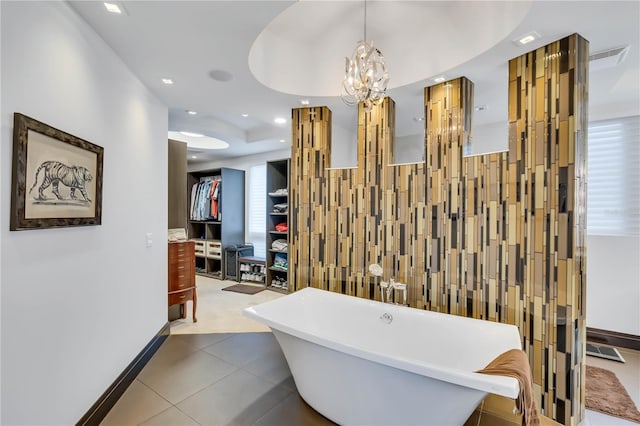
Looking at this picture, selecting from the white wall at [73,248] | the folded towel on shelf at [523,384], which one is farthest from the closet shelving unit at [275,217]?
the folded towel on shelf at [523,384]

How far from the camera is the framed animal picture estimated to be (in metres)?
1.33

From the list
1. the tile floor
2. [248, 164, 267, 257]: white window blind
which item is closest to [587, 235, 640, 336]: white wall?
the tile floor

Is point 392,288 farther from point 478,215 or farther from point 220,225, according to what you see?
Answer: point 220,225

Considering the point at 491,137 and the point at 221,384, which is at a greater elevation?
the point at 491,137

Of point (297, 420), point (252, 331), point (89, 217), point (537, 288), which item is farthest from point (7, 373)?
point (537, 288)

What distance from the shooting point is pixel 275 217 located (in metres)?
5.27

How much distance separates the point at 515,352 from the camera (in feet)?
5.39

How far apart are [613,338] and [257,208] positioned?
225 inches

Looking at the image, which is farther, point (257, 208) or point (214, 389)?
point (257, 208)

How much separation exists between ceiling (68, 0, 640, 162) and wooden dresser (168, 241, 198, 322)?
1709mm

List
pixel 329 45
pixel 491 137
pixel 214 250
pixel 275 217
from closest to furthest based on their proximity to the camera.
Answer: pixel 329 45
pixel 491 137
pixel 275 217
pixel 214 250

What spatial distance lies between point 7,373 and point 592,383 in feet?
13.3

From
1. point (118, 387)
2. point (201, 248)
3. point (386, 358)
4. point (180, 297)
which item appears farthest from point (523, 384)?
point (201, 248)

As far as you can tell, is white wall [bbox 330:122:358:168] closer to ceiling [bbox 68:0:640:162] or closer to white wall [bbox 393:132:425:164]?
ceiling [bbox 68:0:640:162]
